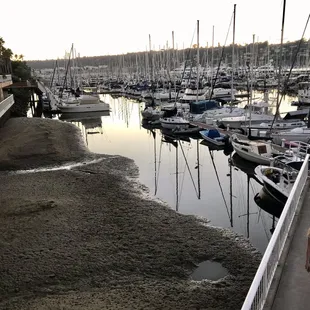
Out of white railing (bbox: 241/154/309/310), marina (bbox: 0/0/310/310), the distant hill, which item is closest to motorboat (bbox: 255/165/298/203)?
marina (bbox: 0/0/310/310)

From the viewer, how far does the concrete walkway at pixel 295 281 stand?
17.1ft

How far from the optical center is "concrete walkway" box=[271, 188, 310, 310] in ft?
17.1

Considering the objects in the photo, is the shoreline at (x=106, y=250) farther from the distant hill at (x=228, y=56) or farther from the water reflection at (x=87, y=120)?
the distant hill at (x=228, y=56)

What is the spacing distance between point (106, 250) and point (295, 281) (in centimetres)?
689

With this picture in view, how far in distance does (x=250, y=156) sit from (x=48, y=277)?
1612cm

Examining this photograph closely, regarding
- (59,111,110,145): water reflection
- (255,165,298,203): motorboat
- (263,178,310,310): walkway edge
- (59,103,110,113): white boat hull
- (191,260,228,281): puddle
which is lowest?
(59,111,110,145): water reflection

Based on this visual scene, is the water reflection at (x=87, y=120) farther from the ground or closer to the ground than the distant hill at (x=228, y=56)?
closer to the ground

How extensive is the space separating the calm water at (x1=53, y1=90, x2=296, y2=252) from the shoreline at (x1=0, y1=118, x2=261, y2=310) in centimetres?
121

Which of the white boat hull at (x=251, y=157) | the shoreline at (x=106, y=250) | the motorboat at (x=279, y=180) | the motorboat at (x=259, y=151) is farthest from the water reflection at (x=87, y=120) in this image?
the motorboat at (x=279, y=180)

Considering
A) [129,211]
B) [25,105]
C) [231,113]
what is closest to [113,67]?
[25,105]

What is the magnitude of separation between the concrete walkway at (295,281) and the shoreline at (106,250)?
271 centimetres

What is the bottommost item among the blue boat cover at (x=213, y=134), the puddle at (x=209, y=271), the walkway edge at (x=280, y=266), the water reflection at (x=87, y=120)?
the water reflection at (x=87, y=120)

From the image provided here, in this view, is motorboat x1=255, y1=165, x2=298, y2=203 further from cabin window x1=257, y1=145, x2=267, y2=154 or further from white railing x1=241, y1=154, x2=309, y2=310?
white railing x1=241, y1=154, x2=309, y2=310

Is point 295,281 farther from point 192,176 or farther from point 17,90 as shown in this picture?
point 17,90
